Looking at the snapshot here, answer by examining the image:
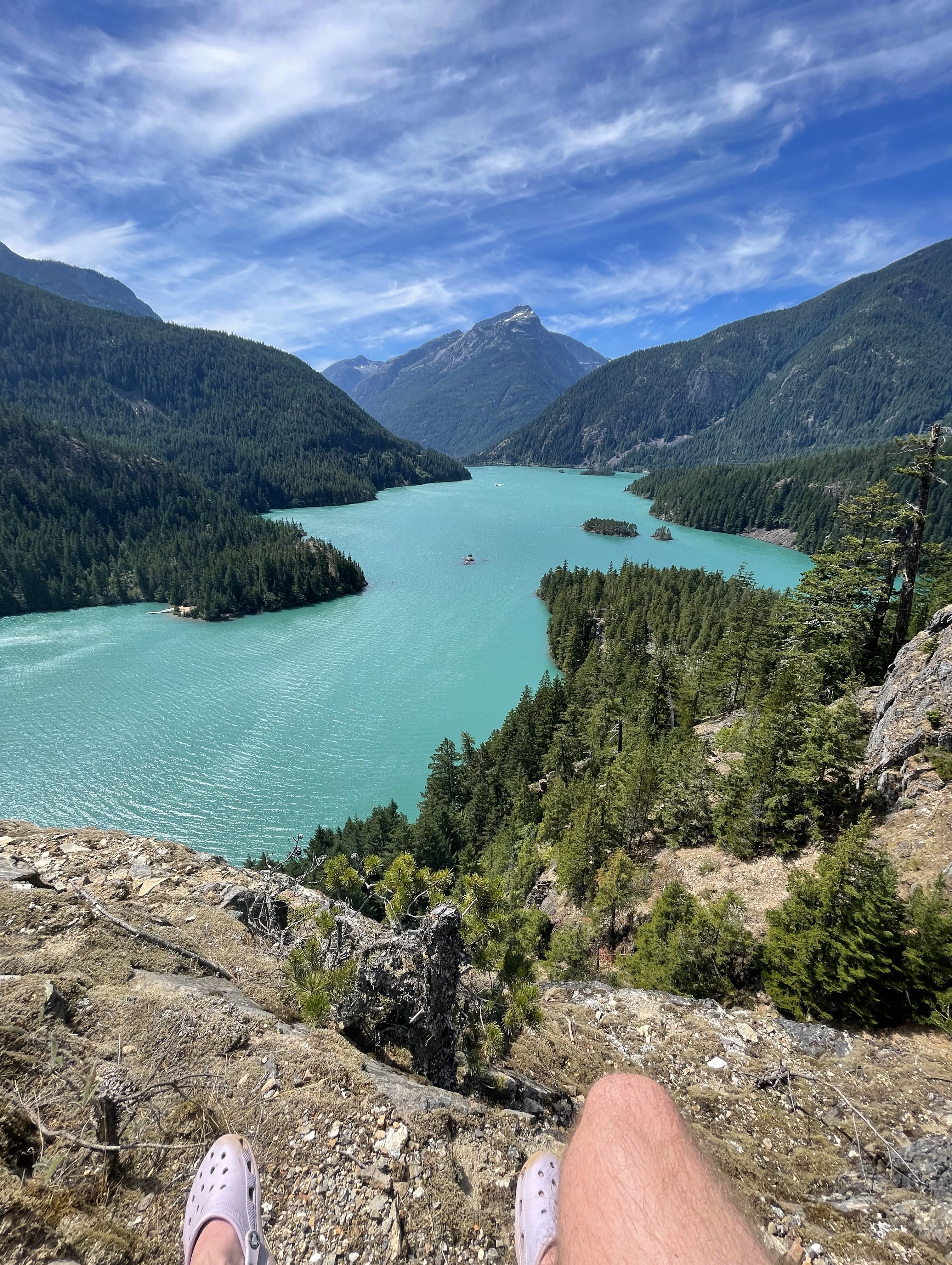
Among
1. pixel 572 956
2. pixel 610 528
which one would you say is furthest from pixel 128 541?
pixel 572 956

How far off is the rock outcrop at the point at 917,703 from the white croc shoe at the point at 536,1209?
1591 centimetres

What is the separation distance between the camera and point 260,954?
724 centimetres

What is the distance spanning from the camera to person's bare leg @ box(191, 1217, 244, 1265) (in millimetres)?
3023

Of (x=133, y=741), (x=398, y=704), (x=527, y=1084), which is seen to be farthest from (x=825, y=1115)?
(x=133, y=741)

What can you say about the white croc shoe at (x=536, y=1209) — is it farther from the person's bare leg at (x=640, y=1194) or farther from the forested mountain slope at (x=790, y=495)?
the forested mountain slope at (x=790, y=495)

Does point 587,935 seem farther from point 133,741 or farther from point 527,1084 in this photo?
point 133,741

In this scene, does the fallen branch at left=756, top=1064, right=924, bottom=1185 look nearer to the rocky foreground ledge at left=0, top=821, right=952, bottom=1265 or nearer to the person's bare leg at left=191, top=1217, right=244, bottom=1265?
the rocky foreground ledge at left=0, top=821, right=952, bottom=1265

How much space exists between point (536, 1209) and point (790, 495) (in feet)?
603

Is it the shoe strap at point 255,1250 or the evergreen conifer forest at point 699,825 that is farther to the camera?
the evergreen conifer forest at point 699,825

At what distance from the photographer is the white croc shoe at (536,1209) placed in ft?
9.76

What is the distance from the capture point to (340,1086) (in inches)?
187

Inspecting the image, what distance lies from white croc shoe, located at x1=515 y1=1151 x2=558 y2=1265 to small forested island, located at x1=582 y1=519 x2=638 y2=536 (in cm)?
14241

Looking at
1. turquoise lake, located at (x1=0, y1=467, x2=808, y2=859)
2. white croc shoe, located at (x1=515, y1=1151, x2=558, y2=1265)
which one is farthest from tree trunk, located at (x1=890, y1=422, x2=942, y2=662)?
turquoise lake, located at (x1=0, y1=467, x2=808, y2=859)

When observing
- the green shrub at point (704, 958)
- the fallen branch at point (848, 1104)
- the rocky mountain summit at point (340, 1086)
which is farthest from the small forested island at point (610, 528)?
the fallen branch at point (848, 1104)
